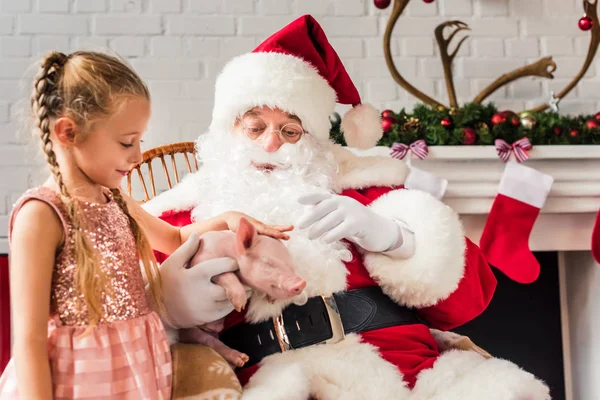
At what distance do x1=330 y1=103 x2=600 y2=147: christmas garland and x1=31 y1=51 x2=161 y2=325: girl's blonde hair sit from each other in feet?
3.35

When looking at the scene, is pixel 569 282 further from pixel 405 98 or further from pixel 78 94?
pixel 78 94

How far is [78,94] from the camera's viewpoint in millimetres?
1026

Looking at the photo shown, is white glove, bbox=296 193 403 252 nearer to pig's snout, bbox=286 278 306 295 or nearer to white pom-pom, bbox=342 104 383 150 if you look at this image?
pig's snout, bbox=286 278 306 295

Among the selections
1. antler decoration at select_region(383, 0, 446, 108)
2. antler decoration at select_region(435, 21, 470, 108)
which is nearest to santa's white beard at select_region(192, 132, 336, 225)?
antler decoration at select_region(383, 0, 446, 108)

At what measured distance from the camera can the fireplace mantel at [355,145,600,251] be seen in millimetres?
2010

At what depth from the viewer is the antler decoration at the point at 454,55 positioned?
7.39ft

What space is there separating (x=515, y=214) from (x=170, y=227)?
1.14 meters

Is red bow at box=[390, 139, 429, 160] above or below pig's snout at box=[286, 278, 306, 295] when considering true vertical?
above

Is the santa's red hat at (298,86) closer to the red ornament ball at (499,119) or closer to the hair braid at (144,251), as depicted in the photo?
the hair braid at (144,251)

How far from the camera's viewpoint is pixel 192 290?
3.82 ft

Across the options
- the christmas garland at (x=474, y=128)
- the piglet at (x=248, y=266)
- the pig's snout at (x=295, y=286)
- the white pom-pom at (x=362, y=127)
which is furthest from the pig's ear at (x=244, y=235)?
the christmas garland at (x=474, y=128)

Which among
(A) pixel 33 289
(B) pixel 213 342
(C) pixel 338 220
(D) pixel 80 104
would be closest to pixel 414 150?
(C) pixel 338 220

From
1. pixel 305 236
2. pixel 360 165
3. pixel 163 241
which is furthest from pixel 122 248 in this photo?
pixel 360 165

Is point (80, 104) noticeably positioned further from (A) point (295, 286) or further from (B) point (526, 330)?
(B) point (526, 330)
